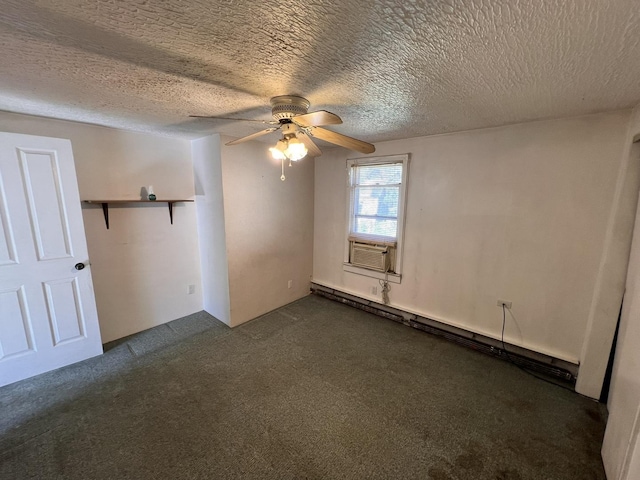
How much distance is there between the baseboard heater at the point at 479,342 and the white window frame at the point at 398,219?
16.2 inches

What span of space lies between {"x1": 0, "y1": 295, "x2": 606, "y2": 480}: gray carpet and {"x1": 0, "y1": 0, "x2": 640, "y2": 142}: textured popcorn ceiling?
2290 millimetres

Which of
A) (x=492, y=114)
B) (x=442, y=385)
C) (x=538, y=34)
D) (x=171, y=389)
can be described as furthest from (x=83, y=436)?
(x=492, y=114)

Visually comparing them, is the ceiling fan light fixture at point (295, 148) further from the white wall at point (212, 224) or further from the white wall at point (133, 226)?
the white wall at point (133, 226)

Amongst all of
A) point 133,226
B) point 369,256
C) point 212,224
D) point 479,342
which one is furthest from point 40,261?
point 479,342

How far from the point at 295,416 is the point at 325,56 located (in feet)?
7.67

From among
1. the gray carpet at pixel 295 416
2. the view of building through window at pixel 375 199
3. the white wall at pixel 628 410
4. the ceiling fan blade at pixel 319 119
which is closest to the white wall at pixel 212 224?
the gray carpet at pixel 295 416

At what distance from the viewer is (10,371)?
86.3 inches

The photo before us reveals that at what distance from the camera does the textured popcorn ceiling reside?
921mm

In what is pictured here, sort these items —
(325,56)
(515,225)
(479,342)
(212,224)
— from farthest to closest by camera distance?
1. (212,224)
2. (479,342)
3. (515,225)
4. (325,56)

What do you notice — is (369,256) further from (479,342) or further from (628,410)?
(628,410)

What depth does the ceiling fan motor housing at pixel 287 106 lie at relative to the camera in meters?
1.69

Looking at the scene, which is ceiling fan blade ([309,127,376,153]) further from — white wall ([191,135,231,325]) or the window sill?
the window sill

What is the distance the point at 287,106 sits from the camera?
169 cm

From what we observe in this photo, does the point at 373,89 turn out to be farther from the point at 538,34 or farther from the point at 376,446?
the point at 376,446
